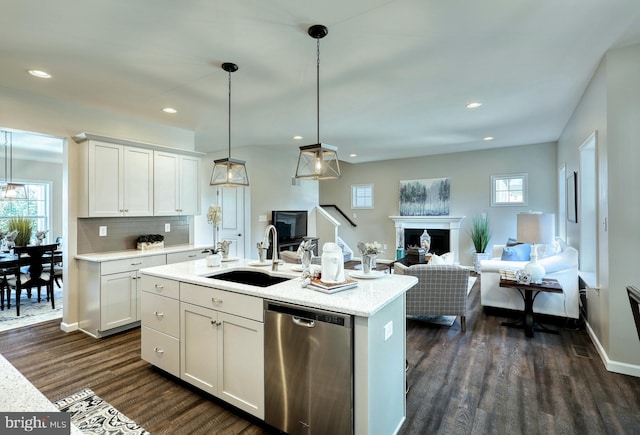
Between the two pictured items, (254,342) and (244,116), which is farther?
(244,116)

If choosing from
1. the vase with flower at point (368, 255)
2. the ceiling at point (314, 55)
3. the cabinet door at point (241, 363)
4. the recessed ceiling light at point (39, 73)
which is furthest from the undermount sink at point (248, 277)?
the recessed ceiling light at point (39, 73)

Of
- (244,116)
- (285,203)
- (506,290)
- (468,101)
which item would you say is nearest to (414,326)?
(506,290)

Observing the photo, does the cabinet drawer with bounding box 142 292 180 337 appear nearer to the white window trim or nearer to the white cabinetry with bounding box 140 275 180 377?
the white cabinetry with bounding box 140 275 180 377

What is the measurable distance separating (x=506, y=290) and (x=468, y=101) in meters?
2.53

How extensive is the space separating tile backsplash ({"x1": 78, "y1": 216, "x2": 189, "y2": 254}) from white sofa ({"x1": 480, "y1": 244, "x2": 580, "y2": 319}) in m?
4.52

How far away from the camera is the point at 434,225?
761 centimetres

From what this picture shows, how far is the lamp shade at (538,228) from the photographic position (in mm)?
3592

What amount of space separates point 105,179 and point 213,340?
2776mm

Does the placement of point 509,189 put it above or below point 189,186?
above

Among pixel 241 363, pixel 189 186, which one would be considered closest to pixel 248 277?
pixel 241 363

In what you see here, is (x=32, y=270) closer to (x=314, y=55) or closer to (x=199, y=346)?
(x=199, y=346)

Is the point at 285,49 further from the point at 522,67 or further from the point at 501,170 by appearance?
the point at 501,170

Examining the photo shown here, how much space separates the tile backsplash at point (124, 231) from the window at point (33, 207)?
460 centimetres

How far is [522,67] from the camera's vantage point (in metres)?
3.01
